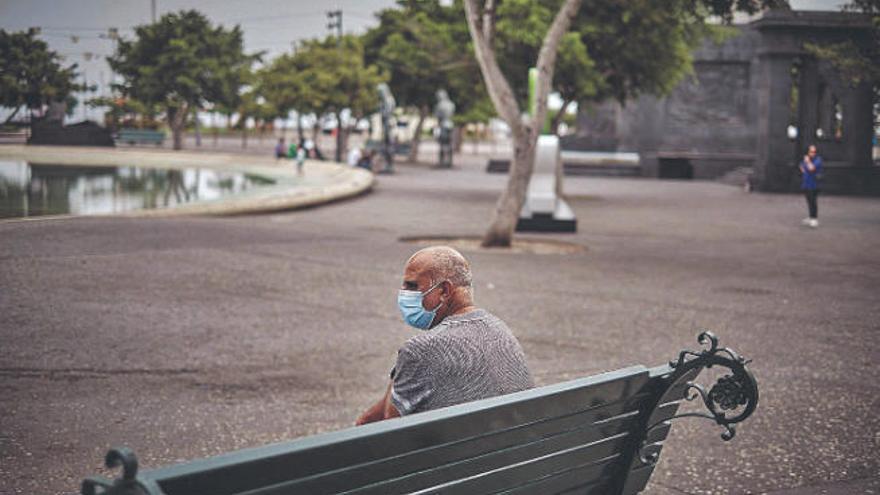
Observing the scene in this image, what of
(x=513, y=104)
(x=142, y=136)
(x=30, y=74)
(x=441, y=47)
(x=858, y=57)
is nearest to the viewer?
(x=30, y=74)

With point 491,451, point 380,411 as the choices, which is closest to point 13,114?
point 380,411

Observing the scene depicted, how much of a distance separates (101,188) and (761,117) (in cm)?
2304

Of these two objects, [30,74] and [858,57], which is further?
[858,57]

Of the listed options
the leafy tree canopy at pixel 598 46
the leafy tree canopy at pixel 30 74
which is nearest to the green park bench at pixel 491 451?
the leafy tree canopy at pixel 30 74

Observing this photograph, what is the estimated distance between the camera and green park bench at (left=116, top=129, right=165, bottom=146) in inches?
1798

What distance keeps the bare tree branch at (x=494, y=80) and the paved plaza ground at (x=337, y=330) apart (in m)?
2.22

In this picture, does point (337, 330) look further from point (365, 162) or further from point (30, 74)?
point (365, 162)

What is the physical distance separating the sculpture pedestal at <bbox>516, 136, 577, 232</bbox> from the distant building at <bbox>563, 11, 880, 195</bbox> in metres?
13.8

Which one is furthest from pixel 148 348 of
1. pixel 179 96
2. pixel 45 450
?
pixel 179 96

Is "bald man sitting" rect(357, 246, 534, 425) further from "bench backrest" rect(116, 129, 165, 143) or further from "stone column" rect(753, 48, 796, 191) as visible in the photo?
"bench backrest" rect(116, 129, 165, 143)

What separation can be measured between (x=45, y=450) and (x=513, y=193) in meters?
12.7

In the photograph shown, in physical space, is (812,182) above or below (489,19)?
below

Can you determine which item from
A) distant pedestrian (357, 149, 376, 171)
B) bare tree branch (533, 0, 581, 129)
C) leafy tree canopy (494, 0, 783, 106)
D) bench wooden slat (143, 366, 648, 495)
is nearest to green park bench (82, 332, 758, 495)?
bench wooden slat (143, 366, 648, 495)

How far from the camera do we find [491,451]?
3.40m
